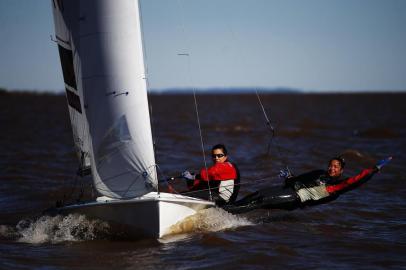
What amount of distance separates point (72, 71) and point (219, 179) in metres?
2.66

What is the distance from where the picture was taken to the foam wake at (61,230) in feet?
28.2

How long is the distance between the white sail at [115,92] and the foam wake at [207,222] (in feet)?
2.90

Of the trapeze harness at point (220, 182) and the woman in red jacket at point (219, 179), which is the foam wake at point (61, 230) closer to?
the woman in red jacket at point (219, 179)

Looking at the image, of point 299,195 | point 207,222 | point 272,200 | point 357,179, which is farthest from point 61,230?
point 357,179

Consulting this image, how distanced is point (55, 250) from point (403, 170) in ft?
37.2

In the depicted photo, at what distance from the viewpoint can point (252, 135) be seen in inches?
1139

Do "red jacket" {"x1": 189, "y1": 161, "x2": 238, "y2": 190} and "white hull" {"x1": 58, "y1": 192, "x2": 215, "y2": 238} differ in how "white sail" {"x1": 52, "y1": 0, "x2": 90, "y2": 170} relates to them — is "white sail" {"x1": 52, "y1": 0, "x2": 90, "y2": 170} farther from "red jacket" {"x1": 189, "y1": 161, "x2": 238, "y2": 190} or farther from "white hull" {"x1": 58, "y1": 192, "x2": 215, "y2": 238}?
"red jacket" {"x1": 189, "y1": 161, "x2": 238, "y2": 190}

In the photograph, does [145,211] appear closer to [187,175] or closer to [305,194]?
[187,175]

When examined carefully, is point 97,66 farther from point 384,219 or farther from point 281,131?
point 281,131

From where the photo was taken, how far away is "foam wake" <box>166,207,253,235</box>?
859cm

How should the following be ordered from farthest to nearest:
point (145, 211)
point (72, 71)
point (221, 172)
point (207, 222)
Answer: point (221, 172) → point (207, 222) → point (72, 71) → point (145, 211)

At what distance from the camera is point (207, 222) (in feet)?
29.5


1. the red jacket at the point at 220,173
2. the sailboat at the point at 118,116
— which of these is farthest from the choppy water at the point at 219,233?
the red jacket at the point at 220,173

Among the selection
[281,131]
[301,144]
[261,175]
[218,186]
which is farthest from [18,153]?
[281,131]
